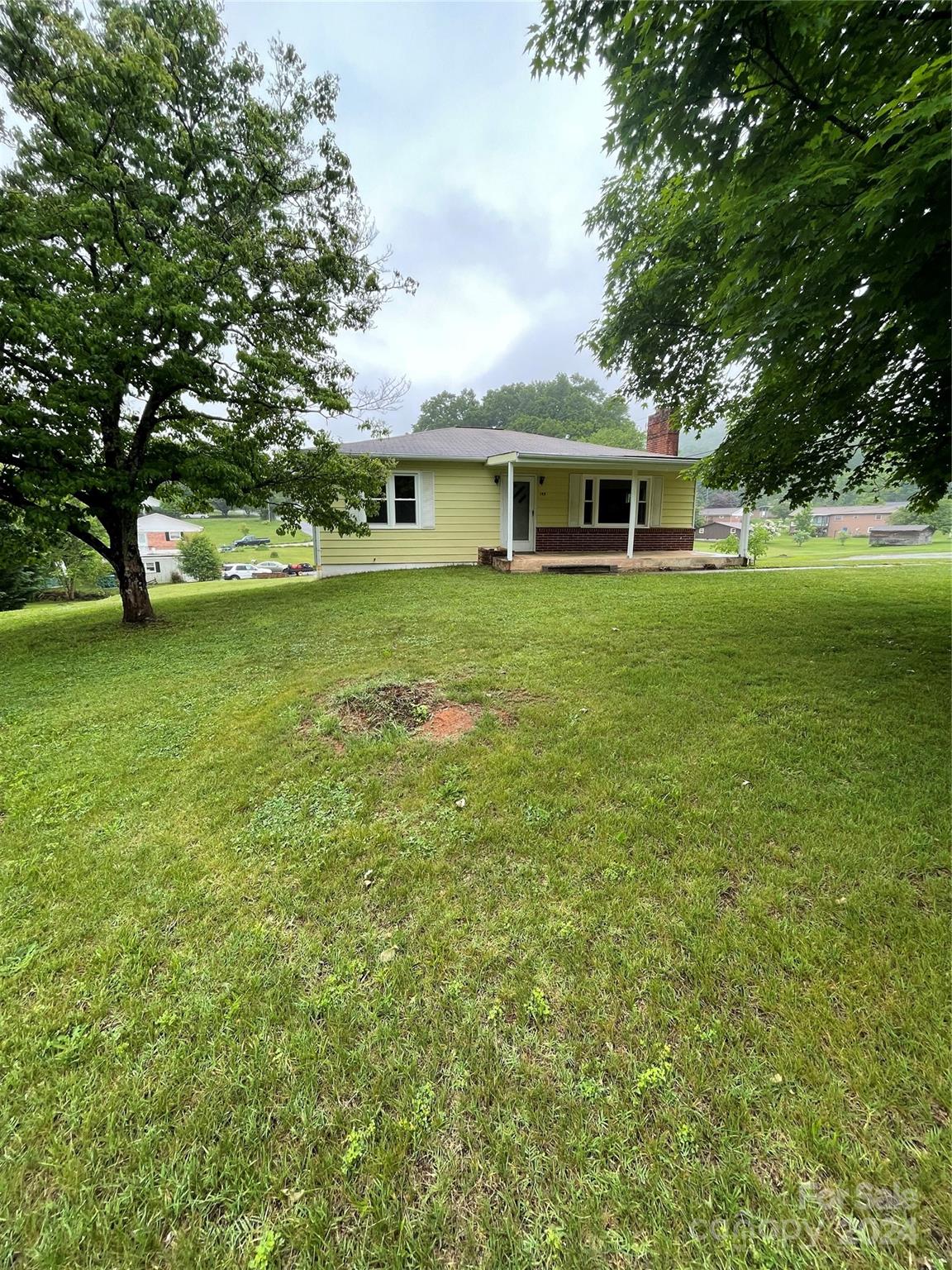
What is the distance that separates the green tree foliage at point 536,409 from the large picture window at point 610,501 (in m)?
41.2

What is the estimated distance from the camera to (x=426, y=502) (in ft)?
40.5

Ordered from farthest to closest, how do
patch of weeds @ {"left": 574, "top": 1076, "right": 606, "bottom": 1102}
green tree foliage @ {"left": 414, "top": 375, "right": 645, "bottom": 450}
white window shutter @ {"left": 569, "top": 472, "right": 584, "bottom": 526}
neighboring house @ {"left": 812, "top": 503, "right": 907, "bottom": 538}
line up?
1. neighboring house @ {"left": 812, "top": 503, "right": 907, "bottom": 538}
2. green tree foliage @ {"left": 414, "top": 375, "right": 645, "bottom": 450}
3. white window shutter @ {"left": 569, "top": 472, "right": 584, "bottom": 526}
4. patch of weeds @ {"left": 574, "top": 1076, "right": 606, "bottom": 1102}

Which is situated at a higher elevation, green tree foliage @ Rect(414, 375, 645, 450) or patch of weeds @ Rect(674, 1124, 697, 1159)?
green tree foliage @ Rect(414, 375, 645, 450)

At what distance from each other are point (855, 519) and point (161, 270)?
86877 millimetres

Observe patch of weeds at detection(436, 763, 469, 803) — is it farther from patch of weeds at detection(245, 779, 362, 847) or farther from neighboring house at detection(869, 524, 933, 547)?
neighboring house at detection(869, 524, 933, 547)

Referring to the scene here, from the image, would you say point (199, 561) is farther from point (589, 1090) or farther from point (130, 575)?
point (589, 1090)

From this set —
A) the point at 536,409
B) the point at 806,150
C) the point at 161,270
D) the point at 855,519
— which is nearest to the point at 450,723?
the point at 806,150

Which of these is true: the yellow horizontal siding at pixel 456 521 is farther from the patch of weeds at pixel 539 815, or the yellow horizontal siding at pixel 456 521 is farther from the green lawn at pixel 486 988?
the patch of weeds at pixel 539 815

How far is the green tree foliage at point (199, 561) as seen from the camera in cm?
3084

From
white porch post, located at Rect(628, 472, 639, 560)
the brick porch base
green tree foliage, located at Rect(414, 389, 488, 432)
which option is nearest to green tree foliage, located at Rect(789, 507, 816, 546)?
green tree foliage, located at Rect(414, 389, 488, 432)

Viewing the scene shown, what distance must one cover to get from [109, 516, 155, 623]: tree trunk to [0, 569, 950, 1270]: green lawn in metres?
4.88

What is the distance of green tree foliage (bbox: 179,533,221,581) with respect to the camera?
30.8m

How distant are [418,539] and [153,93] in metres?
8.24

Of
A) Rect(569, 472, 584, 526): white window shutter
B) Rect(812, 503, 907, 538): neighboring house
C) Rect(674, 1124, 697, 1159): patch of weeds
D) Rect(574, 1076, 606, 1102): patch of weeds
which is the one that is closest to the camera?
Rect(674, 1124, 697, 1159): patch of weeds
